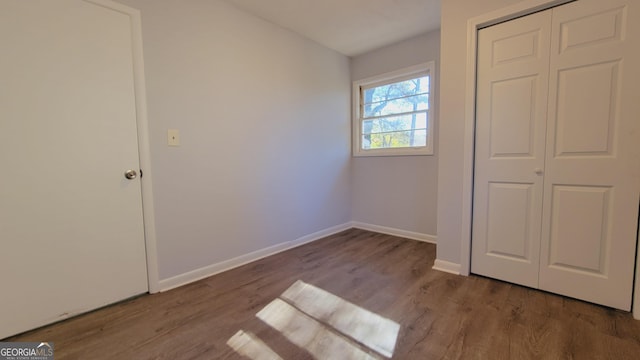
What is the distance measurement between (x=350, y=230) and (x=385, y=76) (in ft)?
6.99

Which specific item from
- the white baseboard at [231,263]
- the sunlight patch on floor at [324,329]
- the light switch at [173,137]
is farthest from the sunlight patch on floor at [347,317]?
the light switch at [173,137]

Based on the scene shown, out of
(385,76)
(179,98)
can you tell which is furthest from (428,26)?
(179,98)

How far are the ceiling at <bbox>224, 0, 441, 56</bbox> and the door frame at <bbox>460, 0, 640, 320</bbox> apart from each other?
62 cm

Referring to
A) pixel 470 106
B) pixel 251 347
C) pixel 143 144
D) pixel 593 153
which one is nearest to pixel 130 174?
pixel 143 144

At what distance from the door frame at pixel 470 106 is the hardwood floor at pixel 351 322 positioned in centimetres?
32

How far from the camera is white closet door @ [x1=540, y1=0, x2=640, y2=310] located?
1694 millimetres

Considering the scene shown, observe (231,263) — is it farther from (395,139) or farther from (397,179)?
(395,139)

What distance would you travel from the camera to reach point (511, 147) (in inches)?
83.0

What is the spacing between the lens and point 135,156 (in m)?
1.99

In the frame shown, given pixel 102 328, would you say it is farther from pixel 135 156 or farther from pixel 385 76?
pixel 385 76

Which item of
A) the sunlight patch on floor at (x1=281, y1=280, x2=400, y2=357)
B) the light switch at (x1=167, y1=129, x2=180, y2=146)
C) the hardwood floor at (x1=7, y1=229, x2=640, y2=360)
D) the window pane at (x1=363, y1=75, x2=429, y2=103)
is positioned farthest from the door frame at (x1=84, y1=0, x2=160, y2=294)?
the window pane at (x1=363, y1=75, x2=429, y2=103)

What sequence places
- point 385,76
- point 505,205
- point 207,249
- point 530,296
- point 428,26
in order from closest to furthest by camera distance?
point 530,296 → point 505,205 → point 207,249 → point 428,26 → point 385,76

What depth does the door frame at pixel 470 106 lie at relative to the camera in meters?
2.00

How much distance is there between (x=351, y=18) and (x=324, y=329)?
2.79m
